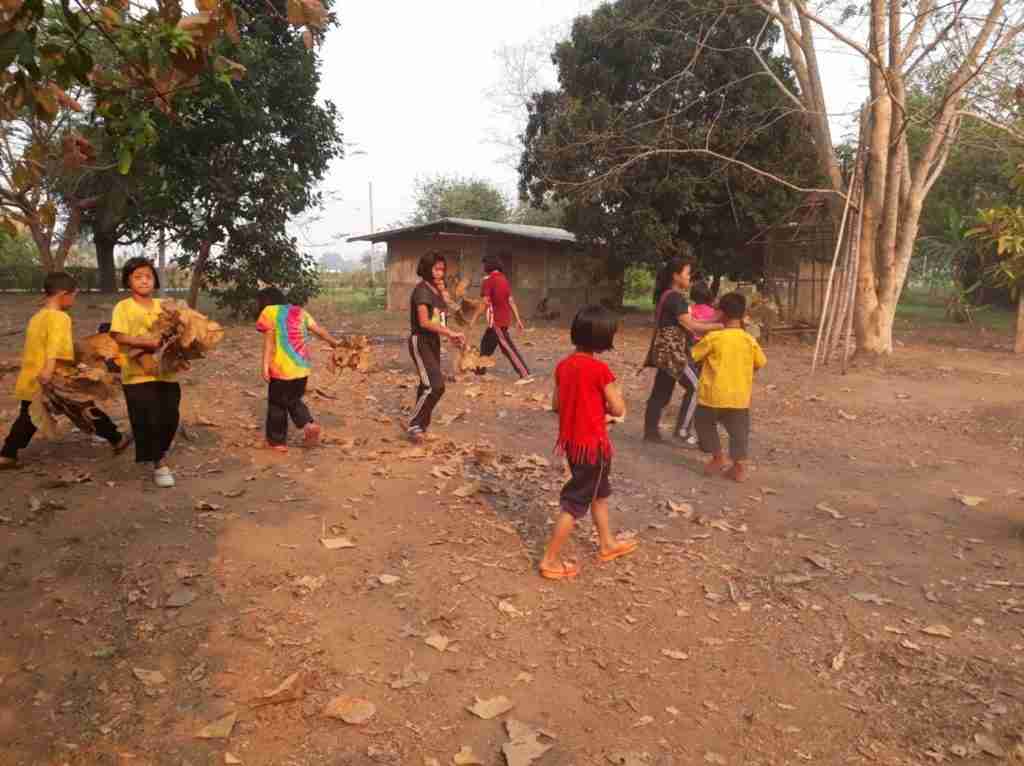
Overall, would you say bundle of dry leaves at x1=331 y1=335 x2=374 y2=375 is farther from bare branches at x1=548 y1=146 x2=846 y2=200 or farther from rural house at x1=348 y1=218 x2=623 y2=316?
rural house at x1=348 y1=218 x2=623 y2=316

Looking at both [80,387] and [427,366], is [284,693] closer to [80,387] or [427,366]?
[80,387]

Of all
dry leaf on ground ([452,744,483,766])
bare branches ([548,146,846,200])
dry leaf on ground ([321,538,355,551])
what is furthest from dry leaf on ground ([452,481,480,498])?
bare branches ([548,146,846,200])

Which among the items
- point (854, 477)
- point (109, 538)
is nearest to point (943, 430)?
point (854, 477)

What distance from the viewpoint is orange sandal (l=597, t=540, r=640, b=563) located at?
456 centimetres

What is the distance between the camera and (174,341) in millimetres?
5285

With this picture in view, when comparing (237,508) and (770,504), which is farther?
(770,504)

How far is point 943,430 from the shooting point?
866 cm

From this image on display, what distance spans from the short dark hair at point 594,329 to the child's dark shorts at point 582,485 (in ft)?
2.08

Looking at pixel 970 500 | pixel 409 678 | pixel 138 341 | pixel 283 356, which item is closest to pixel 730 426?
pixel 970 500

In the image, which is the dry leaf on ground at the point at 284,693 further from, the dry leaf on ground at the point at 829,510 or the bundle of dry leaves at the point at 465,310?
the bundle of dry leaves at the point at 465,310

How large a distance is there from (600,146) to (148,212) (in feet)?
34.7

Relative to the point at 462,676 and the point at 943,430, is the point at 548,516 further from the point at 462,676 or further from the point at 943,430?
the point at 943,430

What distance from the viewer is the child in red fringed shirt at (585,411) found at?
4.13 metres

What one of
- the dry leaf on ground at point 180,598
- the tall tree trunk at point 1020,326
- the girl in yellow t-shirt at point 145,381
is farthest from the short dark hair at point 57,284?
the tall tree trunk at point 1020,326
